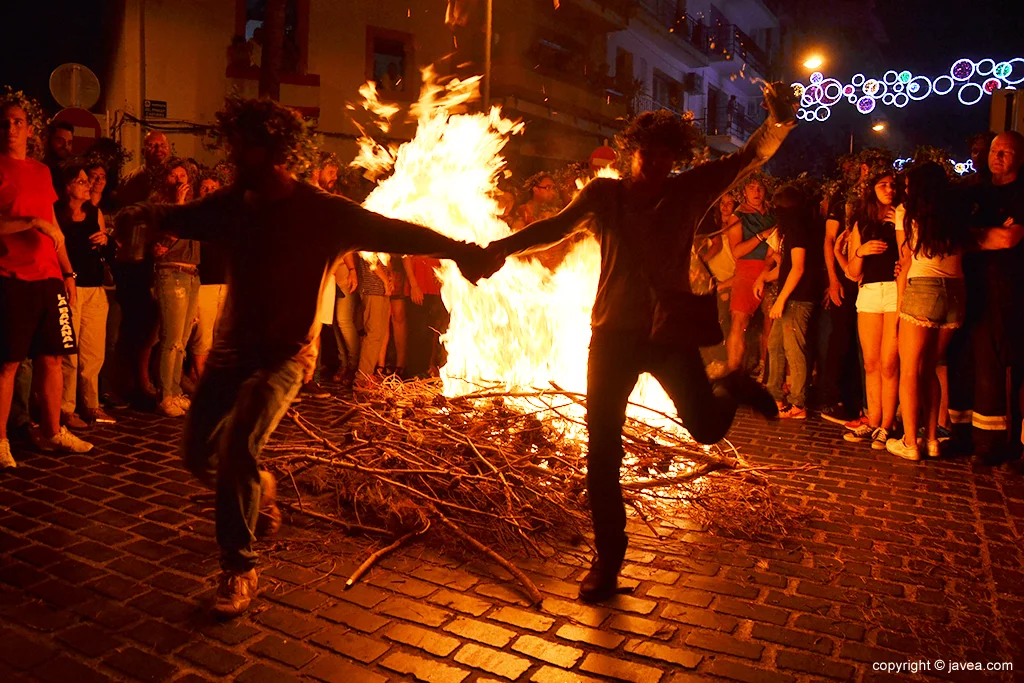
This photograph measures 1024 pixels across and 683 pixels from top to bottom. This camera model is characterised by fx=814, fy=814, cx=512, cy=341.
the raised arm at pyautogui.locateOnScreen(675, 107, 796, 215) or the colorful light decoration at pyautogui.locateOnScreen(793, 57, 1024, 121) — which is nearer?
the raised arm at pyautogui.locateOnScreen(675, 107, 796, 215)

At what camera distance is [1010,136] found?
7172 millimetres

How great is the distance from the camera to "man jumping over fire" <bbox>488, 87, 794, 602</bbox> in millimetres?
4086

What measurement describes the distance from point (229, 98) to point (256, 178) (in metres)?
0.44

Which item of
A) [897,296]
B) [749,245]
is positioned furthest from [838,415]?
[749,245]

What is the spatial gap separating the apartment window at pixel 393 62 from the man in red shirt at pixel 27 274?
62.0ft

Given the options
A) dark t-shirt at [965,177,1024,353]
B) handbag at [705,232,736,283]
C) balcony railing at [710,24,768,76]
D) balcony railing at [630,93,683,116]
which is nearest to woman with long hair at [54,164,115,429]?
handbag at [705,232,736,283]

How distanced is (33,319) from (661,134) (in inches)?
202

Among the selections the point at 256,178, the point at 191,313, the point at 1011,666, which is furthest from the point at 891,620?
the point at 191,313

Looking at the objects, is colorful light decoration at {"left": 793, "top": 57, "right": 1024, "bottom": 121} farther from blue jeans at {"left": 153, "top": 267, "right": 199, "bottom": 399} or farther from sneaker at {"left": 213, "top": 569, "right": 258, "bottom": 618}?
sneaker at {"left": 213, "top": 569, "right": 258, "bottom": 618}

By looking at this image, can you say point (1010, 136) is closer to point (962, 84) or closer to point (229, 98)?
point (229, 98)

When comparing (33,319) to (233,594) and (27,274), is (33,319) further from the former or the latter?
(233,594)

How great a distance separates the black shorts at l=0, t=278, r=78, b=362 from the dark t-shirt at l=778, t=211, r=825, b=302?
731 cm

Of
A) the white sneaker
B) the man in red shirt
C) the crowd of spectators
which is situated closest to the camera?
the man in red shirt

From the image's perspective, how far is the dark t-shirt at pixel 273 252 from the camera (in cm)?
396
